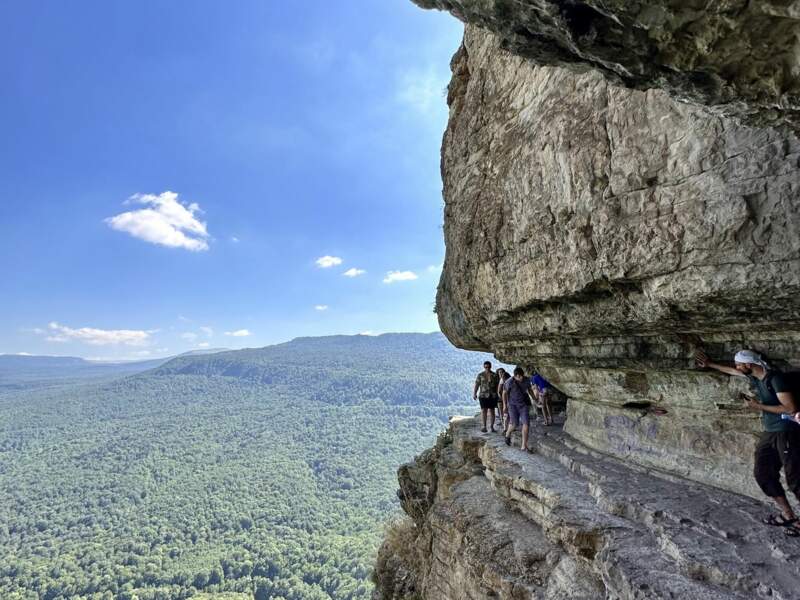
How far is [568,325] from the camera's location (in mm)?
7980

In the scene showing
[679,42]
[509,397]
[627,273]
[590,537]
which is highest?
[679,42]

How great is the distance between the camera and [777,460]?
504 centimetres

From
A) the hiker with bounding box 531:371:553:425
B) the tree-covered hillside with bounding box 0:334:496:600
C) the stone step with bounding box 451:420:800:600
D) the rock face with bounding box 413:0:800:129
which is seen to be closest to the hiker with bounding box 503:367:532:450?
the stone step with bounding box 451:420:800:600

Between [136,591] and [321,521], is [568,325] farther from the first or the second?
[321,521]

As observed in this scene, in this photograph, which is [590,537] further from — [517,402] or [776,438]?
[517,402]

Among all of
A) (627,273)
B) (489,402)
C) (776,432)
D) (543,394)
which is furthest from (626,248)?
(543,394)

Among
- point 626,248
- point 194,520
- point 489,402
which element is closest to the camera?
point 626,248

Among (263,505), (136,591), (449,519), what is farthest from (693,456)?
(263,505)

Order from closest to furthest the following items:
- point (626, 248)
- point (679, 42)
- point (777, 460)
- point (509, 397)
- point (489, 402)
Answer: point (679, 42) → point (777, 460) → point (626, 248) → point (509, 397) → point (489, 402)

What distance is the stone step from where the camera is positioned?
4.53m

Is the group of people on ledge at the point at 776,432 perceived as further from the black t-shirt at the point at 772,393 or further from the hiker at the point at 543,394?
the hiker at the point at 543,394

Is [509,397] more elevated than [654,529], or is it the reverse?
[509,397]

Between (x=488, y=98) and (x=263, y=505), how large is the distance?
150687mm

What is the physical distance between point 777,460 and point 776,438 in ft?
1.12
